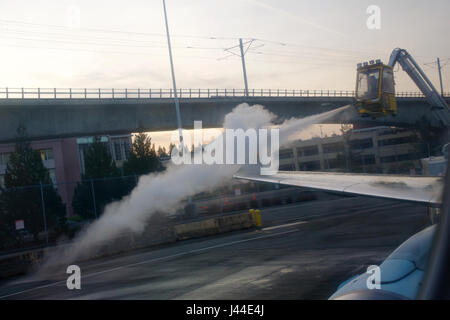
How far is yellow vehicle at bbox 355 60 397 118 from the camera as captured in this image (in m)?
14.7

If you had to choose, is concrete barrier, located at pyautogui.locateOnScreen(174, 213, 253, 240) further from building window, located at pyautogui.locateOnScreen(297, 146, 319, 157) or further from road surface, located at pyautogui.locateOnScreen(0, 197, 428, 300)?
building window, located at pyautogui.locateOnScreen(297, 146, 319, 157)

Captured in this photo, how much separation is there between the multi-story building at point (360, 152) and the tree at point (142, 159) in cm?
1018

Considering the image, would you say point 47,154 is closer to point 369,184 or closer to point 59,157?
point 59,157

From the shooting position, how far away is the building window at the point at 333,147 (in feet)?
66.8

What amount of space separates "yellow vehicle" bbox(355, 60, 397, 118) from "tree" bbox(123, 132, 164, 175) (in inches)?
644

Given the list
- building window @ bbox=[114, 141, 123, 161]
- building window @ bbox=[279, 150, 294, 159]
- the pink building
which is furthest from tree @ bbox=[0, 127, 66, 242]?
building window @ bbox=[114, 141, 123, 161]

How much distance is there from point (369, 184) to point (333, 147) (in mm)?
11944

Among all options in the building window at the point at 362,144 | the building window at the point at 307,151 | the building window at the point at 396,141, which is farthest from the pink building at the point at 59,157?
the building window at the point at 396,141

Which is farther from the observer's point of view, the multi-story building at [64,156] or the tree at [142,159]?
the multi-story building at [64,156]

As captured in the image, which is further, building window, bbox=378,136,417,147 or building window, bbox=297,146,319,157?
building window, bbox=297,146,319,157

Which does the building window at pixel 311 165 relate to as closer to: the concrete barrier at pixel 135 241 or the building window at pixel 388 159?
the concrete barrier at pixel 135 241

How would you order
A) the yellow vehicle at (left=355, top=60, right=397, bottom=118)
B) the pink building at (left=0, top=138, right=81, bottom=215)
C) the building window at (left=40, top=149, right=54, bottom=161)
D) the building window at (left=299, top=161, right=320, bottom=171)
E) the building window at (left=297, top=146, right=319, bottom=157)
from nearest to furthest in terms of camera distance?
the yellow vehicle at (left=355, top=60, right=397, bottom=118) < the building window at (left=299, top=161, right=320, bottom=171) < the building window at (left=297, top=146, right=319, bottom=157) < the pink building at (left=0, top=138, right=81, bottom=215) < the building window at (left=40, top=149, right=54, bottom=161)

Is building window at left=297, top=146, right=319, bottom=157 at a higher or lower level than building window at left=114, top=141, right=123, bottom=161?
lower
